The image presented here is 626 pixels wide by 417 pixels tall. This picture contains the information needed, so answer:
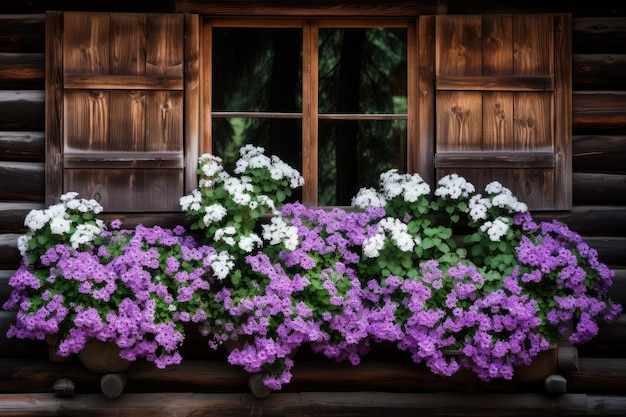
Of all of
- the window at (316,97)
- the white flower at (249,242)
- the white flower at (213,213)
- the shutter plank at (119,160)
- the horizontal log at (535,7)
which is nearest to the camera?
the white flower at (249,242)

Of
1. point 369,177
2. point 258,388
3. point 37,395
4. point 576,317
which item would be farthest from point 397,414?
point 37,395

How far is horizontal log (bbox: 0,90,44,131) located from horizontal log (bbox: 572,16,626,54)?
9.98ft

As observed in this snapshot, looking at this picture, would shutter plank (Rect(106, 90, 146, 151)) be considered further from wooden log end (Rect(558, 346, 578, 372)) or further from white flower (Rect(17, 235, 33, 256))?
wooden log end (Rect(558, 346, 578, 372))

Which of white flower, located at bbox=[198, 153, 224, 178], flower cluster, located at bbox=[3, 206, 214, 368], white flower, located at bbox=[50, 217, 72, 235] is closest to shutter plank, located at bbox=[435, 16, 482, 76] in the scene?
white flower, located at bbox=[198, 153, 224, 178]

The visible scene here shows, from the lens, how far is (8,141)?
17.0 feet

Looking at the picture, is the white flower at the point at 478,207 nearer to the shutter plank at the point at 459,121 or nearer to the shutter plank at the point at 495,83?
the shutter plank at the point at 459,121

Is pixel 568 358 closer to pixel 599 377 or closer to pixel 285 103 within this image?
pixel 599 377

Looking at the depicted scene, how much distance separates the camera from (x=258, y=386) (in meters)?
4.80

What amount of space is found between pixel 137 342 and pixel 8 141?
143 cm

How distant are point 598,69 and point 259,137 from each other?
1981mm

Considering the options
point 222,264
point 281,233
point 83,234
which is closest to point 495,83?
point 281,233

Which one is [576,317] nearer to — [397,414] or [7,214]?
[397,414]

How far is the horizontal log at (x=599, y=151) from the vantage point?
5.28m

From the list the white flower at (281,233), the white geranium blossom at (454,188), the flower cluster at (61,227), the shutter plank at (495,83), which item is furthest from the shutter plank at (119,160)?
the shutter plank at (495,83)
